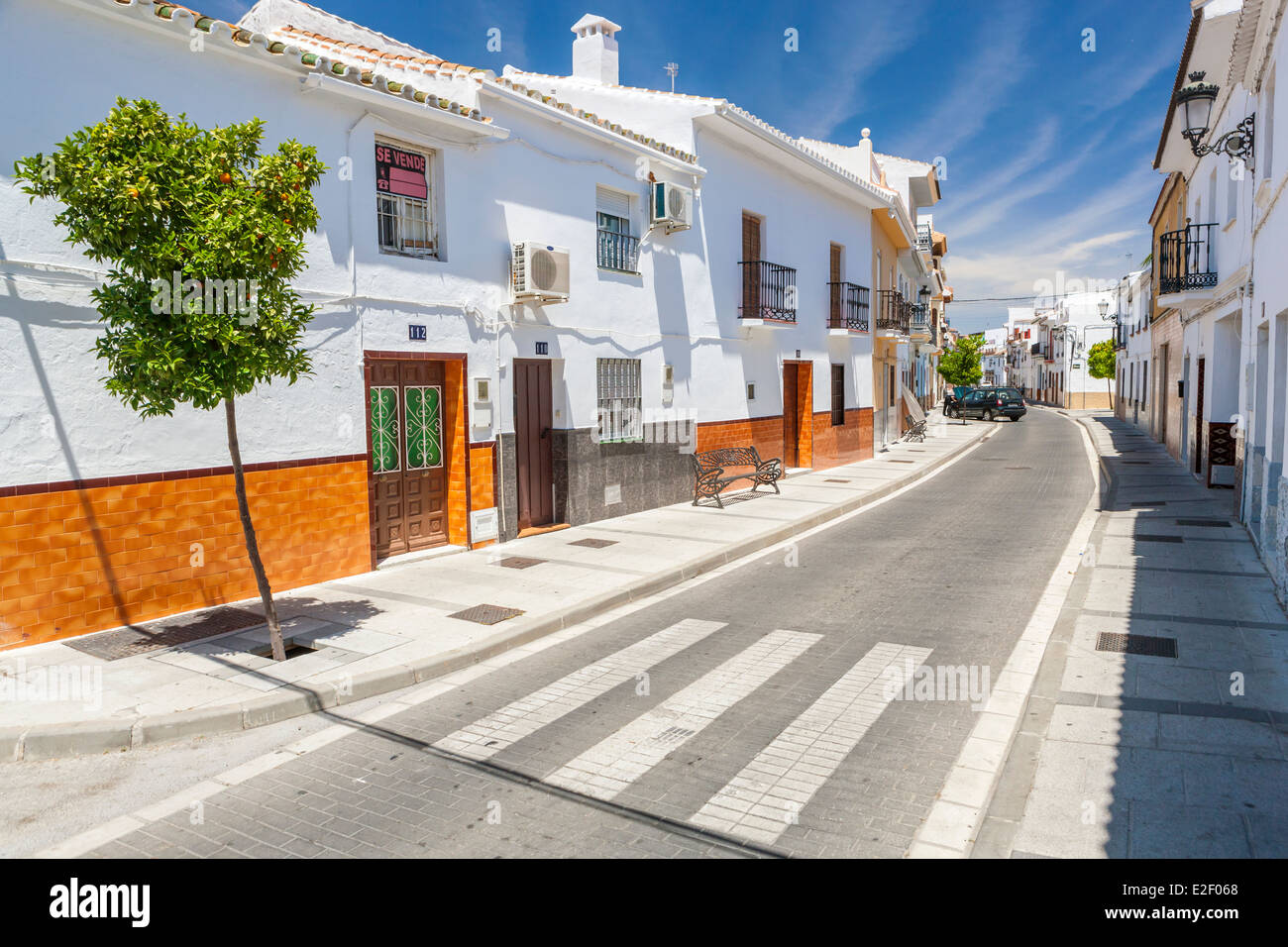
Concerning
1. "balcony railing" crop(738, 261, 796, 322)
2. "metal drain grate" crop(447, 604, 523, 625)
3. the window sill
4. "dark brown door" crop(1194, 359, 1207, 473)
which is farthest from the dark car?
"metal drain grate" crop(447, 604, 523, 625)

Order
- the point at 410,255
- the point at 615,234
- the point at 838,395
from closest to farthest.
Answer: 1. the point at 410,255
2. the point at 615,234
3. the point at 838,395

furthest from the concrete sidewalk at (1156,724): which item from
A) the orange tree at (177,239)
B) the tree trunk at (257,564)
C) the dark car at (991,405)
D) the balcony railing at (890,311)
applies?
the dark car at (991,405)

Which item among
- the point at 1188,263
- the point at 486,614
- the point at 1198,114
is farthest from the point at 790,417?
the point at 486,614

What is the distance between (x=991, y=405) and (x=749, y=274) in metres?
28.4

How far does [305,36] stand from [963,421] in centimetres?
3498

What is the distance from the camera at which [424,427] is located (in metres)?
10.2

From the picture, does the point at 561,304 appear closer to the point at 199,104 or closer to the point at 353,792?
the point at 199,104

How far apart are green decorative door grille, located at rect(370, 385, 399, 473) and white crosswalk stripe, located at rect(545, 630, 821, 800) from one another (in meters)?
4.87

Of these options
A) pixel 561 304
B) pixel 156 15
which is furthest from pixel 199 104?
pixel 561 304

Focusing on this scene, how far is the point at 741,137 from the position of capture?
16.1m

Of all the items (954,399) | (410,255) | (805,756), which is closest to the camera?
(805,756)

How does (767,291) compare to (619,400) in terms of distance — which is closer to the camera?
(619,400)

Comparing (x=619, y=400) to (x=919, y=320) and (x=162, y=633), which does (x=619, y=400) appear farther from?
(x=919, y=320)

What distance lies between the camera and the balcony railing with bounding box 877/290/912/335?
2456 cm
